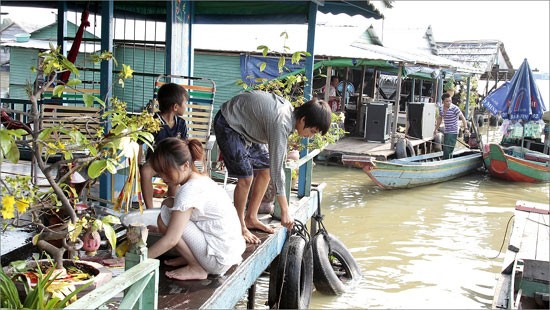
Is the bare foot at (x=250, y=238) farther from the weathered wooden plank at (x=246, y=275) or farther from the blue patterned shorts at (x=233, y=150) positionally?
the blue patterned shorts at (x=233, y=150)

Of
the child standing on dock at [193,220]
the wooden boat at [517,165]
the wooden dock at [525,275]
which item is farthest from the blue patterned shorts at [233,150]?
the wooden boat at [517,165]

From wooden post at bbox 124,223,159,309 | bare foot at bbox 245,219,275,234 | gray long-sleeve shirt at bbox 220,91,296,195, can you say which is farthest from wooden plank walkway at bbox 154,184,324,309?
wooden post at bbox 124,223,159,309

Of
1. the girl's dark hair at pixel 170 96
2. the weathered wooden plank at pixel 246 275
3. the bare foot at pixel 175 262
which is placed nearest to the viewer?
the weathered wooden plank at pixel 246 275

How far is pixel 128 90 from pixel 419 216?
6.88 m

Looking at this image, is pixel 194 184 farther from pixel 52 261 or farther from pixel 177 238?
pixel 52 261

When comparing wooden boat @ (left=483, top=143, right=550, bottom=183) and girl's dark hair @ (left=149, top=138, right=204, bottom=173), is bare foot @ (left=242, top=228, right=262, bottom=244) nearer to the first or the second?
girl's dark hair @ (left=149, top=138, right=204, bottom=173)

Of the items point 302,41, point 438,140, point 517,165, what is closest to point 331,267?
point 302,41

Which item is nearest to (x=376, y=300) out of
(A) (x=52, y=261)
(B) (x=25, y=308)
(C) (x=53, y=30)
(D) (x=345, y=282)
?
(D) (x=345, y=282)

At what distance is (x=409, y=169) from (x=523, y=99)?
4735 millimetres

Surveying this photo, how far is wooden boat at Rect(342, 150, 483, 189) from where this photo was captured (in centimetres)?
1140

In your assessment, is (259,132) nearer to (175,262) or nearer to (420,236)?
(175,262)

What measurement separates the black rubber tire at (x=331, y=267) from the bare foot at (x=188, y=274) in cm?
237

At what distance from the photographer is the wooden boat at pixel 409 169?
1140cm

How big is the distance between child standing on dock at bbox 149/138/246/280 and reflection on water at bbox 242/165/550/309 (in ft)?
9.70
